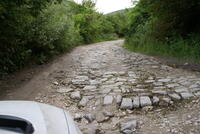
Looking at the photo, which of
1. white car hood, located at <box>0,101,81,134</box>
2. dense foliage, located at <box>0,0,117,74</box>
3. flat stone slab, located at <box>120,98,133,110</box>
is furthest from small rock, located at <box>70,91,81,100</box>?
white car hood, located at <box>0,101,81,134</box>

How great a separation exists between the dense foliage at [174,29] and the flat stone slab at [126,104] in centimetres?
328

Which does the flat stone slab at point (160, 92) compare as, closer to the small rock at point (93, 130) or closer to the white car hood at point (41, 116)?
the small rock at point (93, 130)

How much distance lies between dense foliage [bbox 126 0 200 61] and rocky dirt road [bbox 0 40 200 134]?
1.43 meters

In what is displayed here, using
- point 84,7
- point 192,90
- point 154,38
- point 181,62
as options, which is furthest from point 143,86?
point 84,7

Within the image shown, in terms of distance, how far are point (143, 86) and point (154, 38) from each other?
17.1ft

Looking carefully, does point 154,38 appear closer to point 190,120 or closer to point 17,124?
point 190,120

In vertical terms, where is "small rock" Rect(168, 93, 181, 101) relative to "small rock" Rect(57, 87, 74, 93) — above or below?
above

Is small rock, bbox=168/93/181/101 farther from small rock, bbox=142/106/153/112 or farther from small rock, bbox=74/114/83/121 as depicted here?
small rock, bbox=74/114/83/121

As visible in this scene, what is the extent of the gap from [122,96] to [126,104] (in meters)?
0.36

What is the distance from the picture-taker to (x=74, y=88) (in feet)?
15.8

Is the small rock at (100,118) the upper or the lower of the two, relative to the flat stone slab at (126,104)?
lower

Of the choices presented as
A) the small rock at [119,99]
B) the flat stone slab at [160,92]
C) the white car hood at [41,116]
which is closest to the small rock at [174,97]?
the flat stone slab at [160,92]

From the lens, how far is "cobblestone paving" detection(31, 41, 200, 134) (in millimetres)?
3258

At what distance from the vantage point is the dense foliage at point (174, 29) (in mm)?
6989
